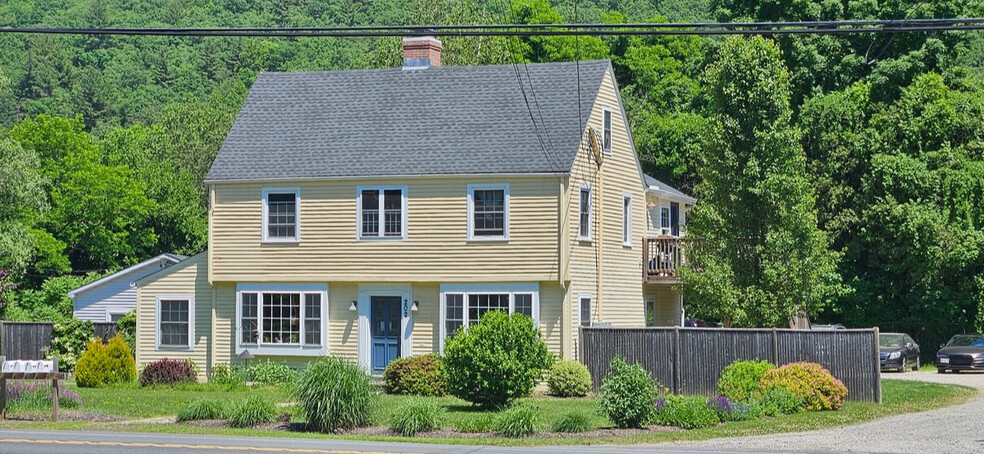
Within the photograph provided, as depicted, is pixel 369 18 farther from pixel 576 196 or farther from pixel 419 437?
pixel 419 437

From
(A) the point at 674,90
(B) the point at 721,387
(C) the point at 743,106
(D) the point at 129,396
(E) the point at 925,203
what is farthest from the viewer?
(A) the point at 674,90

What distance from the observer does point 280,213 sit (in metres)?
38.2

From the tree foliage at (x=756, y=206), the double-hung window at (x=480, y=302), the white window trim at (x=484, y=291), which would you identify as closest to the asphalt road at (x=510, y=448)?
the tree foliage at (x=756, y=206)

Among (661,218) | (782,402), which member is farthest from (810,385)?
(661,218)

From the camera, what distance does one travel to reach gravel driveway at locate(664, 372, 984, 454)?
21188 millimetres

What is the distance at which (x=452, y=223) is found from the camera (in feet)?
119

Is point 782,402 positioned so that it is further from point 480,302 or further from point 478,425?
point 480,302

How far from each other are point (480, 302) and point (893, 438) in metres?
15.3

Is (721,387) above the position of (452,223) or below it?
below

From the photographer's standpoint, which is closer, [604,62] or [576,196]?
[576,196]

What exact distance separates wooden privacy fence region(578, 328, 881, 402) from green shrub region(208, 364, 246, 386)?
954cm

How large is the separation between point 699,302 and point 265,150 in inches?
521

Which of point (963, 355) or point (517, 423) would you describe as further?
point (963, 355)

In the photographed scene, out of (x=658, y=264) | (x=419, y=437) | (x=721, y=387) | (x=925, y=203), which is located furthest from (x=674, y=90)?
(x=419, y=437)
